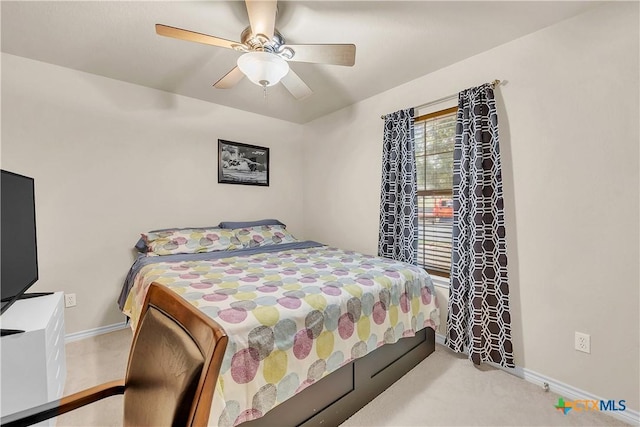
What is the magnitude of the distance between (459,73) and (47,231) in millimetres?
3798

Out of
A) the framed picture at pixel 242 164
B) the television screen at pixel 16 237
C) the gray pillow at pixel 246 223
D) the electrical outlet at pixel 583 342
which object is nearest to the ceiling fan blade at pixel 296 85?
the framed picture at pixel 242 164

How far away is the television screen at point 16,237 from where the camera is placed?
1387mm

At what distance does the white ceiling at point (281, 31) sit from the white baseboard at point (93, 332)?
2.38 m

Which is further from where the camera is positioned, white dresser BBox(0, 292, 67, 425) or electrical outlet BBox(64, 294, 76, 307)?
electrical outlet BBox(64, 294, 76, 307)

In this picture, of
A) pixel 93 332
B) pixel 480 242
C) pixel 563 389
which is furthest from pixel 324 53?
pixel 93 332

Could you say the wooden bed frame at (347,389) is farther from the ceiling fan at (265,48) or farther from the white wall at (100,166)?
the white wall at (100,166)

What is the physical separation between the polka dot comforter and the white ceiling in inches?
67.6

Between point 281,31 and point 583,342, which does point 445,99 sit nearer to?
point 281,31

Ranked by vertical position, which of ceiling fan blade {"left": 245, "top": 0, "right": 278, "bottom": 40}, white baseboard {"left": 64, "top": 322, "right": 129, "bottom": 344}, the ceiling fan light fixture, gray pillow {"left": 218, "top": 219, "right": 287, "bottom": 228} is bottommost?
white baseboard {"left": 64, "top": 322, "right": 129, "bottom": 344}

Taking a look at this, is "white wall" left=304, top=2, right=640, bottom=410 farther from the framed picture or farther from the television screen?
the television screen

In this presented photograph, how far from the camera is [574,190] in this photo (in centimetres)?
182

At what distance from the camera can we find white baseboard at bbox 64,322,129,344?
2.53 m

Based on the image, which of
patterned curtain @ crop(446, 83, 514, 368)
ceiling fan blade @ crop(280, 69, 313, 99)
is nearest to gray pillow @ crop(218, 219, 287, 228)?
ceiling fan blade @ crop(280, 69, 313, 99)

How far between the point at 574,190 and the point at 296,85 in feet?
6.81
